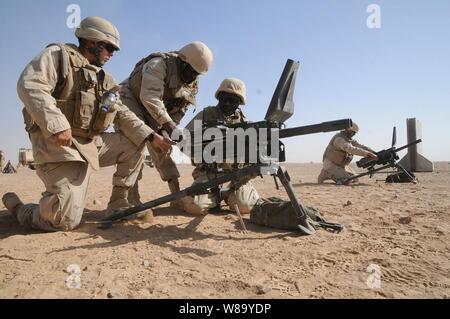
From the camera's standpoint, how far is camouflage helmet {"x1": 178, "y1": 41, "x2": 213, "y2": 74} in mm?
3500

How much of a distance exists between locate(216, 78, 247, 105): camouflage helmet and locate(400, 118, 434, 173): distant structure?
33.9 feet

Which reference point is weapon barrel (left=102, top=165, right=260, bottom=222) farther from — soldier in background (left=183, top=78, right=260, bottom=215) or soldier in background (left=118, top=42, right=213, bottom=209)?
soldier in background (left=183, top=78, right=260, bottom=215)

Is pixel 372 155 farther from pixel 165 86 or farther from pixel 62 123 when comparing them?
pixel 62 123

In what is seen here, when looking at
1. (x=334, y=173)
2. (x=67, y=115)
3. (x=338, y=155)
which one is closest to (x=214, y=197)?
(x=67, y=115)

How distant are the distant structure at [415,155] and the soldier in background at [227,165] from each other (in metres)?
10.2

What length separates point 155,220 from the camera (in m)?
3.45

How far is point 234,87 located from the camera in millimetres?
4199

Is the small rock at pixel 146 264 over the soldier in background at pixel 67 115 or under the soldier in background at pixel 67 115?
under

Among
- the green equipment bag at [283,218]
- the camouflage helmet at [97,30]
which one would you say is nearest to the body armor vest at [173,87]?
the camouflage helmet at [97,30]

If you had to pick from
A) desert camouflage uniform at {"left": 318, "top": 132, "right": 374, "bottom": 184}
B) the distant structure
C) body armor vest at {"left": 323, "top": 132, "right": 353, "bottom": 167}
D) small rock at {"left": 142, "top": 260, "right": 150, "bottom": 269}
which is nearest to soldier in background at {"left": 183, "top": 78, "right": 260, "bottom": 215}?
small rock at {"left": 142, "top": 260, "right": 150, "bottom": 269}

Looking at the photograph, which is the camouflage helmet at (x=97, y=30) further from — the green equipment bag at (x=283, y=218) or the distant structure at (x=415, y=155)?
the distant structure at (x=415, y=155)

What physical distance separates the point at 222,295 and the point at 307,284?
50 cm

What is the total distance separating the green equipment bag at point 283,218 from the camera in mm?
2998

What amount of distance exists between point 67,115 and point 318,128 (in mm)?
2182
